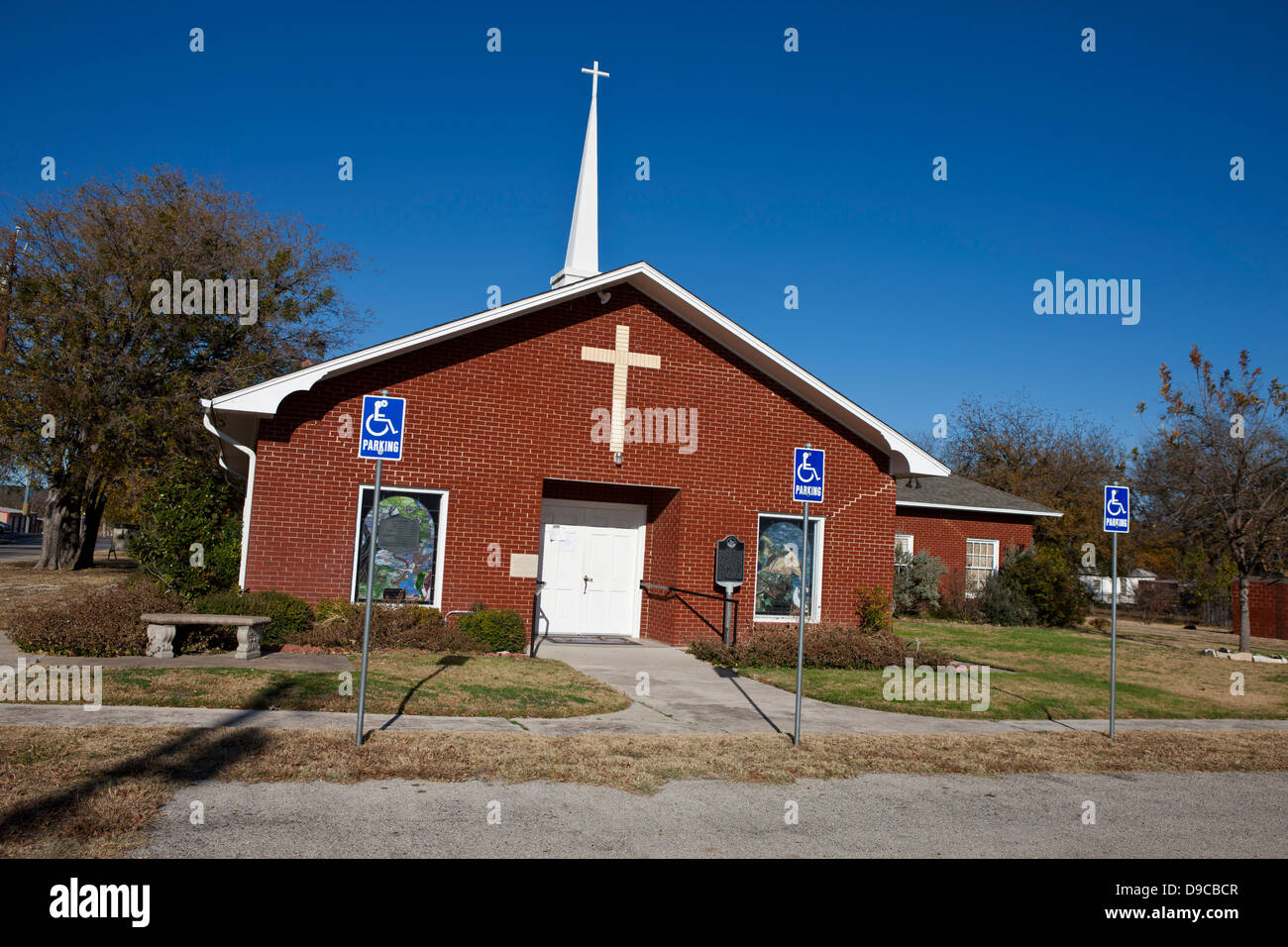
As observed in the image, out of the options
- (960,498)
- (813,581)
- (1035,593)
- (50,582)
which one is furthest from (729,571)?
(50,582)

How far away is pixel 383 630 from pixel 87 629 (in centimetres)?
364

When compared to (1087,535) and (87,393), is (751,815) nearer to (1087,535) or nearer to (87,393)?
(87,393)

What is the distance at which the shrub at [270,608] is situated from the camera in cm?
1247

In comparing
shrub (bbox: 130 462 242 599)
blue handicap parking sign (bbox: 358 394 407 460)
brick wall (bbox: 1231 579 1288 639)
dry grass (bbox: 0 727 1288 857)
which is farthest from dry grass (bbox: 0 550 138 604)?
brick wall (bbox: 1231 579 1288 639)

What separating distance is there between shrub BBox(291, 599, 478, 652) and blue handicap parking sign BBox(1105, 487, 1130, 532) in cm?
853

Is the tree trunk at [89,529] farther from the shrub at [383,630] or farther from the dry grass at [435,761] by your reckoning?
the dry grass at [435,761]

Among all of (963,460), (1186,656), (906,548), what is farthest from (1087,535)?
(963,460)

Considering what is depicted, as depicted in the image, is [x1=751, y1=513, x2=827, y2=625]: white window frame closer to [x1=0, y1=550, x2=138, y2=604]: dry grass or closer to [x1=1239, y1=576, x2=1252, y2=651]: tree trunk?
[x1=1239, y1=576, x2=1252, y2=651]: tree trunk

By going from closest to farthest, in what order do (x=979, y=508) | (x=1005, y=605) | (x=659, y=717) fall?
(x=659, y=717) < (x=1005, y=605) < (x=979, y=508)

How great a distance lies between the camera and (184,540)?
13938 millimetres

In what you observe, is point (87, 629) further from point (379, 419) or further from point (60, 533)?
point (60, 533)

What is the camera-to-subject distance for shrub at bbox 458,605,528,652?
14102 mm

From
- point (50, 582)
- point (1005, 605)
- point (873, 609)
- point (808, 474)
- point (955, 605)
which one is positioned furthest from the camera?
point (955, 605)

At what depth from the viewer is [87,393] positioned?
987 inches
